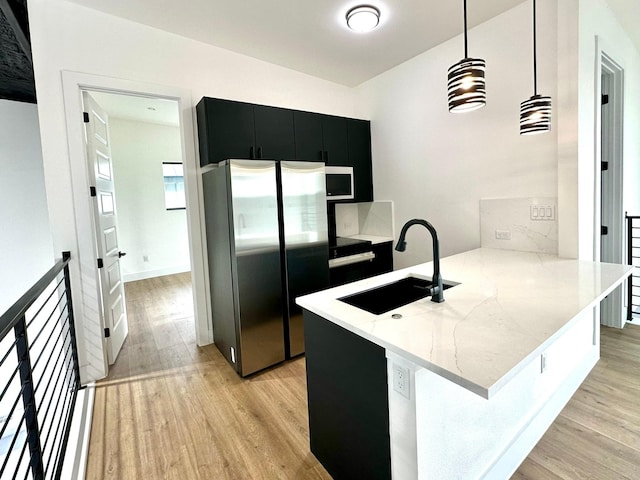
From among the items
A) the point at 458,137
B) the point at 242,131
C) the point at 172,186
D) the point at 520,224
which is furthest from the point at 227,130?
the point at 172,186

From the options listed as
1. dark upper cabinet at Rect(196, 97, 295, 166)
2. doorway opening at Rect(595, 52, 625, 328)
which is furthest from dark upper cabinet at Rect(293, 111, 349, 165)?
doorway opening at Rect(595, 52, 625, 328)

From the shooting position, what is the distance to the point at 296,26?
2.65 m

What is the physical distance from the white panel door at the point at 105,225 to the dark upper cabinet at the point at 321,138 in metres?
1.71

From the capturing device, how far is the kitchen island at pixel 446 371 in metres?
1.04

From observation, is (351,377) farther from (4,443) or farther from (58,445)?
(4,443)

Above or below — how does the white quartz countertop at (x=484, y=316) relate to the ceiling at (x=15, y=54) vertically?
below

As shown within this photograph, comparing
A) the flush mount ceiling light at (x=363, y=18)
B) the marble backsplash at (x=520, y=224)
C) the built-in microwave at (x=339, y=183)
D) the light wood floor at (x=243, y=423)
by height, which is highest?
the flush mount ceiling light at (x=363, y=18)

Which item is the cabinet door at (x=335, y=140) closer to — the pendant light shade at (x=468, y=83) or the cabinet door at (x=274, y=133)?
the cabinet door at (x=274, y=133)

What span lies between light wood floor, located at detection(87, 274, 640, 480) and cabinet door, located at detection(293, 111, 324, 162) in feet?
6.42

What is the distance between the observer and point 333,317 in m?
1.35

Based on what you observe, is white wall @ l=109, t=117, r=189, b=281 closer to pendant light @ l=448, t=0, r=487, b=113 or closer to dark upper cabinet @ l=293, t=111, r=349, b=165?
dark upper cabinet @ l=293, t=111, r=349, b=165

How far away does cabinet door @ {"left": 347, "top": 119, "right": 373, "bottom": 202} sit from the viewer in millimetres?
3660

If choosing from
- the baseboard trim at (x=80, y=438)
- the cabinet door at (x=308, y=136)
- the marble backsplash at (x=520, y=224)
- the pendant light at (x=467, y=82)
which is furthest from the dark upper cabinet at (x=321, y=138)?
the baseboard trim at (x=80, y=438)

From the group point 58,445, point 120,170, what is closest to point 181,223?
point 120,170
